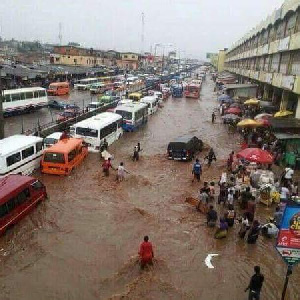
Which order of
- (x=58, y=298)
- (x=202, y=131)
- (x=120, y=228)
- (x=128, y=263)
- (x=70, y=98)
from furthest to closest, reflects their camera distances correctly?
(x=70, y=98)
(x=202, y=131)
(x=120, y=228)
(x=128, y=263)
(x=58, y=298)

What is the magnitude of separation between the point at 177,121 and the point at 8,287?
3214 cm

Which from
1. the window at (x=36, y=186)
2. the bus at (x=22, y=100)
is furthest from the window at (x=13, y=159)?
the bus at (x=22, y=100)

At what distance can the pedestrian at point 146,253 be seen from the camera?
1098 centimetres

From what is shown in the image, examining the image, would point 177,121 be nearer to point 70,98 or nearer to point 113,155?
point 113,155

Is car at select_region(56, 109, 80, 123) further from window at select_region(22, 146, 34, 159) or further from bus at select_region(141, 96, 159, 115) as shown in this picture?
window at select_region(22, 146, 34, 159)

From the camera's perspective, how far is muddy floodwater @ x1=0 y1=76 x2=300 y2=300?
10.4 metres

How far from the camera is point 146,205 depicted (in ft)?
54.4

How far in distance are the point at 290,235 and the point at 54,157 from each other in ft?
47.4

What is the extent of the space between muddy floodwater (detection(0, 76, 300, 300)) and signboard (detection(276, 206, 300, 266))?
121 inches

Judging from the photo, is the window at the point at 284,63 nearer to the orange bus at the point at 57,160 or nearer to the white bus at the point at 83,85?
the orange bus at the point at 57,160

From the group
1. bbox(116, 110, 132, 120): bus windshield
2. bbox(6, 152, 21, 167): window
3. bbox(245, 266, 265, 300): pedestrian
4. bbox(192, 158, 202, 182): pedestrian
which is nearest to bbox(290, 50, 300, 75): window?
bbox(192, 158, 202, 182): pedestrian

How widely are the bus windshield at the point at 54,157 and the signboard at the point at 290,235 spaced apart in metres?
14.0

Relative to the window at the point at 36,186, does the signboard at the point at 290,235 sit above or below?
above

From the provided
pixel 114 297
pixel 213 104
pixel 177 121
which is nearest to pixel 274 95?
pixel 177 121
